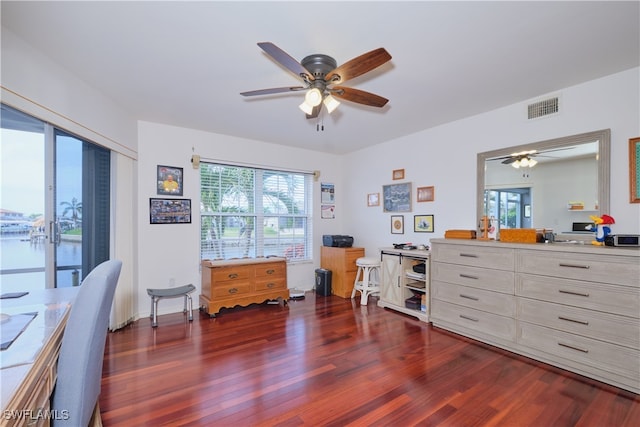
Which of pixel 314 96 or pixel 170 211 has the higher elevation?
pixel 314 96

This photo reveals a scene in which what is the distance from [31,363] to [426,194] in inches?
155

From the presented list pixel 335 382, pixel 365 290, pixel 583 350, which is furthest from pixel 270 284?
pixel 583 350

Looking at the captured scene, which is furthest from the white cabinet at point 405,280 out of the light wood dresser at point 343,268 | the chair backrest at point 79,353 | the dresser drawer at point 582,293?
the chair backrest at point 79,353

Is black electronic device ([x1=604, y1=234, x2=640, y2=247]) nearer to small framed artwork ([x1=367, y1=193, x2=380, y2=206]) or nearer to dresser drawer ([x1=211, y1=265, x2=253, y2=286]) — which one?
small framed artwork ([x1=367, y1=193, x2=380, y2=206])

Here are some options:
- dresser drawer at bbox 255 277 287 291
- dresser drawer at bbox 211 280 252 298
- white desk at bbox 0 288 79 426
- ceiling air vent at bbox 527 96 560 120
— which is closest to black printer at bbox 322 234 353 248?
dresser drawer at bbox 255 277 287 291

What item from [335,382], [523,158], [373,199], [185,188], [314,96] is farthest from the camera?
[373,199]

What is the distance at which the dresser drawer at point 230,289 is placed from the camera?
3629mm

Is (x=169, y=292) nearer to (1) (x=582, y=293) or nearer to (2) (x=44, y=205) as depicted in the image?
(2) (x=44, y=205)

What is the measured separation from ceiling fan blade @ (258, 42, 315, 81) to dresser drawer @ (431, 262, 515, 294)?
2419 mm

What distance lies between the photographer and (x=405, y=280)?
3.76 metres

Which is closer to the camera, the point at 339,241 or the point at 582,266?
the point at 582,266

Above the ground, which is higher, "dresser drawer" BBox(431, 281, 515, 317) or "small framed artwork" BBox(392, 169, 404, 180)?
"small framed artwork" BBox(392, 169, 404, 180)

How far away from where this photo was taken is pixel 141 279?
356 cm

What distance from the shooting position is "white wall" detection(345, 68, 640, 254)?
2393 mm
